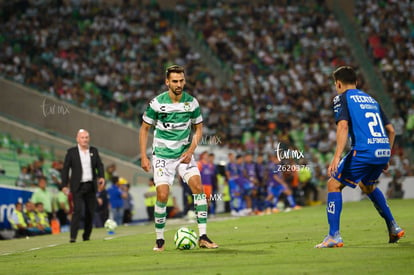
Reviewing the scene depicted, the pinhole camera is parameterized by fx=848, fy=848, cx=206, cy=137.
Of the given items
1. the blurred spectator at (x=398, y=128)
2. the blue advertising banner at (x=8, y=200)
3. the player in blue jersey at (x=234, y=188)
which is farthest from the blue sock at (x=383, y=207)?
the blurred spectator at (x=398, y=128)

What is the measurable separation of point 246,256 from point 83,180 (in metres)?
6.74

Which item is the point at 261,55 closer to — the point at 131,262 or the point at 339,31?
the point at 339,31

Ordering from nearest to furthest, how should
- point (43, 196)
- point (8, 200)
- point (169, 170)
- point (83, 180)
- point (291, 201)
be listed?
point (169, 170) < point (83, 180) < point (8, 200) < point (43, 196) < point (291, 201)

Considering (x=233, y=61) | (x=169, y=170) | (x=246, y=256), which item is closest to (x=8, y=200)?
(x=169, y=170)

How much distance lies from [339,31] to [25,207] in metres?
24.3

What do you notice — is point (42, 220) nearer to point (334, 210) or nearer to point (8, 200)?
point (8, 200)

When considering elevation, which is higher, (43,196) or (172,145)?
(43,196)

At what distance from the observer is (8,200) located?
20.8m

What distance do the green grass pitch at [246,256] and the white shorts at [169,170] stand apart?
3.25ft

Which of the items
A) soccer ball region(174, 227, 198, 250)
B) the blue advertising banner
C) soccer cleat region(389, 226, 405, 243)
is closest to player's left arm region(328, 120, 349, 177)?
soccer cleat region(389, 226, 405, 243)

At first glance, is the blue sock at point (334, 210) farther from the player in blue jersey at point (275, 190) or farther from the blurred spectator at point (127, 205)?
the player in blue jersey at point (275, 190)

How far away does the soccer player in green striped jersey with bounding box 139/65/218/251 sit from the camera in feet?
37.8

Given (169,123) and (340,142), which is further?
(169,123)

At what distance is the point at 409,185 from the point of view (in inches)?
1142
